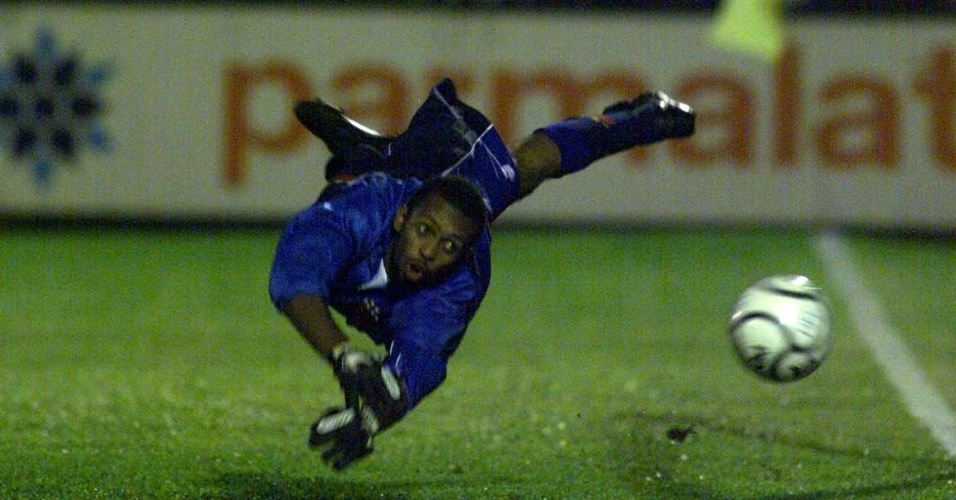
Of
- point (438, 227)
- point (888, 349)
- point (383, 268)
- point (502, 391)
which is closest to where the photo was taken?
point (438, 227)

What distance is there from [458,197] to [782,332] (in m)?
1.35

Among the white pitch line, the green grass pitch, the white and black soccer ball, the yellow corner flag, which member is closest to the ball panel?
the white and black soccer ball

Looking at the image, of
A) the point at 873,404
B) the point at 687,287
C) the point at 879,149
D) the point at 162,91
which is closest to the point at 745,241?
the point at 879,149

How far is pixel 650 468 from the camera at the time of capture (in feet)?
20.7

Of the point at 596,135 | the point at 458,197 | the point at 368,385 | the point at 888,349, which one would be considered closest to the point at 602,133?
the point at 596,135

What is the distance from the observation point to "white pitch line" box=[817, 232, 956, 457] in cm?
750

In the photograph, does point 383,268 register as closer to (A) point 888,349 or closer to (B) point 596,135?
(B) point 596,135

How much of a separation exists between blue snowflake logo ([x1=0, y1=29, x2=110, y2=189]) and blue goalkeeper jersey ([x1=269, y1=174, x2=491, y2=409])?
9.35m

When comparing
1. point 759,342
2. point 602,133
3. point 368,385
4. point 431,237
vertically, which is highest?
point 431,237

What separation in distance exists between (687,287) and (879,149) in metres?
3.67

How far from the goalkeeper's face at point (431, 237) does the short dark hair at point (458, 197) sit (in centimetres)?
1

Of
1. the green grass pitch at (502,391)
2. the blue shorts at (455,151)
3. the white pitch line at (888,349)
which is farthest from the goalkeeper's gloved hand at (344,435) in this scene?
the white pitch line at (888,349)

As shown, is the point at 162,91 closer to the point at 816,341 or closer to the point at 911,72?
the point at 911,72

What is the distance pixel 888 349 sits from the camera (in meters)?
9.52
